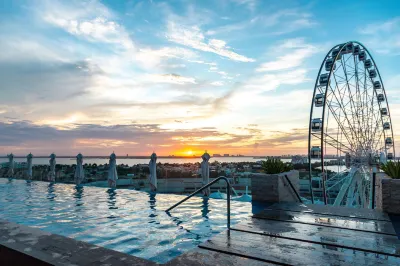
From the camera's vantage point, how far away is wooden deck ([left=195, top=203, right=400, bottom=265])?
311cm

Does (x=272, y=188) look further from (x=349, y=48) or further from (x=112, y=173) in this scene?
(x=349, y=48)

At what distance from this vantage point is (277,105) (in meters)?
17.8

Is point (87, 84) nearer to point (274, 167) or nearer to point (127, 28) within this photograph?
point (127, 28)

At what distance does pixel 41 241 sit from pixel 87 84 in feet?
43.7

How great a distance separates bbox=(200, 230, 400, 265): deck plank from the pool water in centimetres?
120

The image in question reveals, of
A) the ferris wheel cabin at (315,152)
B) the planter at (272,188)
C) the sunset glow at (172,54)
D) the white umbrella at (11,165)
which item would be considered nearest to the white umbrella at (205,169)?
the sunset glow at (172,54)

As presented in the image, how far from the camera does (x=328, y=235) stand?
13.3ft

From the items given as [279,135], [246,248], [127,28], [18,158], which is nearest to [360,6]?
[127,28]

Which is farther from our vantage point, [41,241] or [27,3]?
[27,3]

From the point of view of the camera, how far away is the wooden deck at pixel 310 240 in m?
3.11

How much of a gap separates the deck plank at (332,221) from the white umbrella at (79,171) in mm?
12062

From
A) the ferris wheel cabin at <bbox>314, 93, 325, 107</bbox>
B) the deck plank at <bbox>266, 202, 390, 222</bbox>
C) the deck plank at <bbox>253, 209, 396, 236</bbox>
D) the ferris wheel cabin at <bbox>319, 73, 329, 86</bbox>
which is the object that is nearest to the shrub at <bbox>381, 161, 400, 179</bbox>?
the deck plank at <bbox>266, 202, 390, 222</bbox>

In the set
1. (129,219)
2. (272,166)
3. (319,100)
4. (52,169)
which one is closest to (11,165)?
(52,169)

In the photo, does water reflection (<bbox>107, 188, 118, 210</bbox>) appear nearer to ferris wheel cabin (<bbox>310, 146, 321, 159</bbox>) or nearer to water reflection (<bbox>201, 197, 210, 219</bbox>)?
water reflection (<bbox>201, 197, 210, 219</bbox>)
